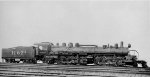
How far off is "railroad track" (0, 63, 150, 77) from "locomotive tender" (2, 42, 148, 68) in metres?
2.84

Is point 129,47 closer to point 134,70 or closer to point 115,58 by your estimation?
point 115,58

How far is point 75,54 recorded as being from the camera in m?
17.9

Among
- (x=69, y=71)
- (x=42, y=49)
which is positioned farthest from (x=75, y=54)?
(x=69, y=71)

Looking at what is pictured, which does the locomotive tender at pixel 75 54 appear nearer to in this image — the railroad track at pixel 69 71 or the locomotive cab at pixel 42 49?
the locomotive cab at pixel 42 49

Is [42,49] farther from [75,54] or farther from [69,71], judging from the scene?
[69,71]

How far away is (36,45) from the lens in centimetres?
1917

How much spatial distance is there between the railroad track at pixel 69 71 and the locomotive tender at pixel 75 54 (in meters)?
2.84

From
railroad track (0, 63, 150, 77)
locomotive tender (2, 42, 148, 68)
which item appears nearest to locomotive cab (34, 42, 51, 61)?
locomotive tender (2, 42, 148, 68)

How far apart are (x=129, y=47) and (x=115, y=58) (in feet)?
4.47

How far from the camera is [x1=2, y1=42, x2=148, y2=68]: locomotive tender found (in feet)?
54.5

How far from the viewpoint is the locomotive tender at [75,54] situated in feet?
54.5

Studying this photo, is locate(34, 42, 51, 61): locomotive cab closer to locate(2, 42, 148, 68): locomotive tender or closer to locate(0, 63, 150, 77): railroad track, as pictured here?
locate(2, 42, 148, 68): locomotive tender

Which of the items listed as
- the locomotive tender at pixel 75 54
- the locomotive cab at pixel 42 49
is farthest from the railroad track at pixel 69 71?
the locomotive cab at pixel 42 49

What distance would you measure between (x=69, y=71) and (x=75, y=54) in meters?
4.25
